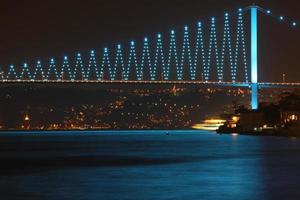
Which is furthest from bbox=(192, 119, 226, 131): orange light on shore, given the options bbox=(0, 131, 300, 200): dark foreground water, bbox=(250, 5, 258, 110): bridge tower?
bbox=(0, 131, 300, 200): dark foreground water

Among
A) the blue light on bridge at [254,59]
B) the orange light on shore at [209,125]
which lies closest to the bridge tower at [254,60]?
the blue light on bridge at [254,59]

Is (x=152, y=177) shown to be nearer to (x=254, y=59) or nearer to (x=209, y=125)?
(x=254, y=59)

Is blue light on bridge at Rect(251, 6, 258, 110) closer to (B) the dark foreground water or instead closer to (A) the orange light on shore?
(B) the dark foreground water

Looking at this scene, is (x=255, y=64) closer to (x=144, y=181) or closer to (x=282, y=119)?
(x=282, y=119)

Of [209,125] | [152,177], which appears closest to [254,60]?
[152,177]

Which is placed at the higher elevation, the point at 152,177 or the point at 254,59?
the point at 254,59

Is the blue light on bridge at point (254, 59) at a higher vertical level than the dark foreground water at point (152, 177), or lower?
higher

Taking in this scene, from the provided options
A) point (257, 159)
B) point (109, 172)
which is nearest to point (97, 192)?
point (109, 172)

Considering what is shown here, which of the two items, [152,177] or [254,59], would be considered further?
[254,59]

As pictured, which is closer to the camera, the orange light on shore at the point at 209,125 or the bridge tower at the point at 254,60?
the bridge tower at the point at 254,60

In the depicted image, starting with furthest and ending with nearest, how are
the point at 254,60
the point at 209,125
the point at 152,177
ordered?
1. the point at 209,125
2. the point at 254,60
3. the point at 152,177

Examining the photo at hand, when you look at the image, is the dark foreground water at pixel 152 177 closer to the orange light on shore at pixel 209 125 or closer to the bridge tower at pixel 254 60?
the bridge tower at pixel 254 60
